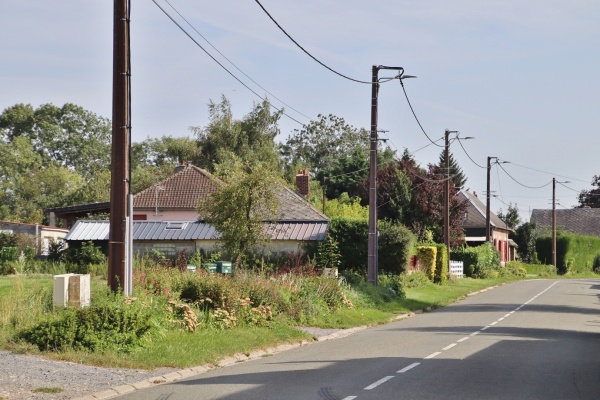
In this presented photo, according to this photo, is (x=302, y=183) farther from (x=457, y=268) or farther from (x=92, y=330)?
(x=92, y=330)

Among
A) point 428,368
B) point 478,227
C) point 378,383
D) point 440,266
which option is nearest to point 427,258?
point 440,266

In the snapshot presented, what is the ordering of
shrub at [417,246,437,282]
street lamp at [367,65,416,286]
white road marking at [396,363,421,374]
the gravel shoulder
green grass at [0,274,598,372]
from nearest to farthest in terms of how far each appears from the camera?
the gravel shoulder < white road marking at [396,363,421,374] < green grass at [0,274,598,372] < street lamp at [367,65,416,286] < shrub at [417,246,437,282]

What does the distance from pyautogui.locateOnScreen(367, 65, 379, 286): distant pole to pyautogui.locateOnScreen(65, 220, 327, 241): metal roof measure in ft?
39.4

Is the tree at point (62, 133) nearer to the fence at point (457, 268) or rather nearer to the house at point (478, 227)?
the house at point (478, 227)

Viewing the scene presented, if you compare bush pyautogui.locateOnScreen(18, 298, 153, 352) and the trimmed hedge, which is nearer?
bush pyautogui.locateOnScreen(18, 298, 153, 352)

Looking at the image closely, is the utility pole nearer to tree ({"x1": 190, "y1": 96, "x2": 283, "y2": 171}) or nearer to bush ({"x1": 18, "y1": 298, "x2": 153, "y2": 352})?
bush ({"x1": 18, "y1": 298, "x2": 153, "y2": 352})

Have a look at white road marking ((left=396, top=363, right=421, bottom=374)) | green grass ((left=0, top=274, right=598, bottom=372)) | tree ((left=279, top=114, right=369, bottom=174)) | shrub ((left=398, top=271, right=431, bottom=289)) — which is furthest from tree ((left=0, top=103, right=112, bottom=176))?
white road marking ((left=396, top=363, right=421, bottom=374))

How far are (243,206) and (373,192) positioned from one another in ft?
16.0

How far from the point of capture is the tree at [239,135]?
3056 inches

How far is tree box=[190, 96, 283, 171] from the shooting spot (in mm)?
77625

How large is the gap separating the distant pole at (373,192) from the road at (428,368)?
21.4ft

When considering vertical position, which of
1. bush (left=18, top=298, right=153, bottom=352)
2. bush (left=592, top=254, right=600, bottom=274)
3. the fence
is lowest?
bush (left=592, top=254, right=600, bottom=274)

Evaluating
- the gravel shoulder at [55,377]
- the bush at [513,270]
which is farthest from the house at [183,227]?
the gravel shoulder at [55,377]

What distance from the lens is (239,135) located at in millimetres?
77938
